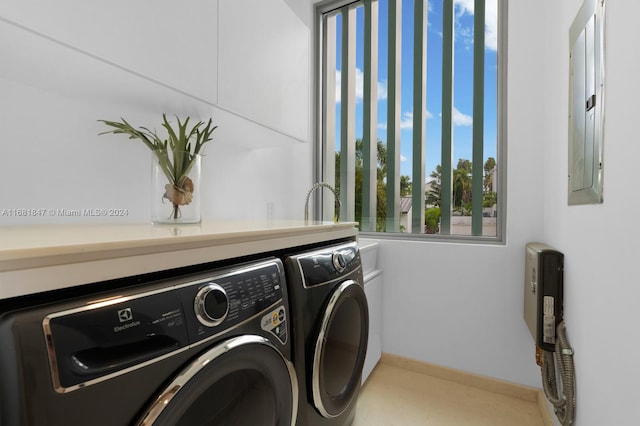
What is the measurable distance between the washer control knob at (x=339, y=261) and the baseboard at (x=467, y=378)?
1.16m

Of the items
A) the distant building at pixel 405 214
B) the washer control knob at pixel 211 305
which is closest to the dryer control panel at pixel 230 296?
the washer control knob at pixel 211 305

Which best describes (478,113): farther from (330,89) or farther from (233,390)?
(233,390)

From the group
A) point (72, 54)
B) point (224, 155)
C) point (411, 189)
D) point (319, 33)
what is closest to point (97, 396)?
point (72, 54)

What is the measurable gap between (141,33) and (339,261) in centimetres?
97

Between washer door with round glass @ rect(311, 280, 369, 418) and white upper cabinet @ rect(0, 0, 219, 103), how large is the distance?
897 millimetres

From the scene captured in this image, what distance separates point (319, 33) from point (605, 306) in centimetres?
239

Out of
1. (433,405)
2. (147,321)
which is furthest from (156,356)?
(433,405)

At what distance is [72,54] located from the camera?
81cm

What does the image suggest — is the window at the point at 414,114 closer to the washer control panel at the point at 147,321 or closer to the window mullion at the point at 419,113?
the window mullion at the point at 419,113

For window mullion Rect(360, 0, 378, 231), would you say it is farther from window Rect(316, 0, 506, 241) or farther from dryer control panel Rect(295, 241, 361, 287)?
dryer control panel Rect(295, 241, 361, 287)

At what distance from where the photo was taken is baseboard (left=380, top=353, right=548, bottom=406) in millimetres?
1675

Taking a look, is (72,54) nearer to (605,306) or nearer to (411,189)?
(605,306)

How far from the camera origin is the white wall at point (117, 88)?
0.82m

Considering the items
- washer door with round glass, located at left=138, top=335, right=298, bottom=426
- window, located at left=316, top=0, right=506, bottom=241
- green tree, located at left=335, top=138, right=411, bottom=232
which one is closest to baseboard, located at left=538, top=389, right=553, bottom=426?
window, located at left=316, top=0, right=506, bottom=241
